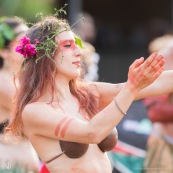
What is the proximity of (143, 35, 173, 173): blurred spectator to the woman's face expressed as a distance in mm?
2613

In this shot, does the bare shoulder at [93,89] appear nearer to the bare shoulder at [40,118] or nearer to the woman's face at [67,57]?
the woman's face at [67,57]

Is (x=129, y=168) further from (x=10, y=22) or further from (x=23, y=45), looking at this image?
(x=23, y=45)

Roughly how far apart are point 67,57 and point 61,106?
0.29 meters

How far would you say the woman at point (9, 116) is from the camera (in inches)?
248

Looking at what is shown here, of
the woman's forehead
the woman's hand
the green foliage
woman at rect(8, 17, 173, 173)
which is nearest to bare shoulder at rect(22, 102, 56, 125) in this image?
woman at rect(8, 17, 173, 173)

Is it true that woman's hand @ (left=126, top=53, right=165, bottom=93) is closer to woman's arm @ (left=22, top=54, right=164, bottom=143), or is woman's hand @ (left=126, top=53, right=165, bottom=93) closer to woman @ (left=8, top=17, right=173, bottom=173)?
woman's arm @ (left=22, top=54, right=164, bottom=143)

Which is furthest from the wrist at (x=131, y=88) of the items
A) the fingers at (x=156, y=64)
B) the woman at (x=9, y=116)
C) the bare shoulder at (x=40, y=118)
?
the woman at (x=9, y=116)

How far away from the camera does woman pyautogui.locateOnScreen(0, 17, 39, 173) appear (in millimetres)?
6309

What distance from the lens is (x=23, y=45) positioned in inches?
201

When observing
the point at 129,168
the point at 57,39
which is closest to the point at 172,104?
the point at 129,168

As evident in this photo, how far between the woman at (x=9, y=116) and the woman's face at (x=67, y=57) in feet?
3.86

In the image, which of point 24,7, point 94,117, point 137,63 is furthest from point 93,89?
point 24,7

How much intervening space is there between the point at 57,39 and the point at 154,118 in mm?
2743

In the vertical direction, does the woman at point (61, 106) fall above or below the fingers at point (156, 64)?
below
